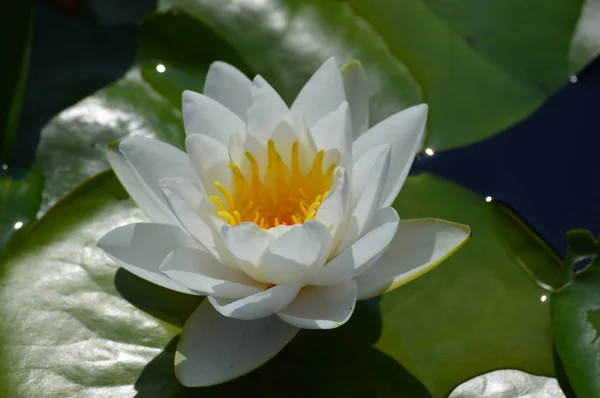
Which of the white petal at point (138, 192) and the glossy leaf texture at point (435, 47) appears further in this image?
the glossy leaf texture at point (435, 47)

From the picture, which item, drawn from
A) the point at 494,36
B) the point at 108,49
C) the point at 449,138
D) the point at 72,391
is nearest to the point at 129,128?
the point at 108,49

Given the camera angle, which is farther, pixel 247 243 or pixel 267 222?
pixel 267 222

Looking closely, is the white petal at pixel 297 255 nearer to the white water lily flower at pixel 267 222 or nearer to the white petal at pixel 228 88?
the white water lily flower at pixel 267 222

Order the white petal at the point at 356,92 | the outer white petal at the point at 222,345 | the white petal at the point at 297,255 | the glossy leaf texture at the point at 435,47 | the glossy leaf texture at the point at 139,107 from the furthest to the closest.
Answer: the glossy leaf texture at the point at 435,47 < the glossy leaf texture at the point at 139,107 < the white petal at the point at 356,92 < the outer white petal at the point at 222,345 < the white petal at the point at 297,255

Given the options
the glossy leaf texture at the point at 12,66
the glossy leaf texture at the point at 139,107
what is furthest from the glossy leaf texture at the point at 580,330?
the glossy leaf texture at the point at 12,66

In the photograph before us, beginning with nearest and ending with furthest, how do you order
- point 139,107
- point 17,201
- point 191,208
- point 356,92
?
point 191,208, point 356,92, point 17,201, point 139,107

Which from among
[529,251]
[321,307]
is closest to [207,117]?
[321,307]

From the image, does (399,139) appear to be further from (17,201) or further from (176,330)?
(17,201)
